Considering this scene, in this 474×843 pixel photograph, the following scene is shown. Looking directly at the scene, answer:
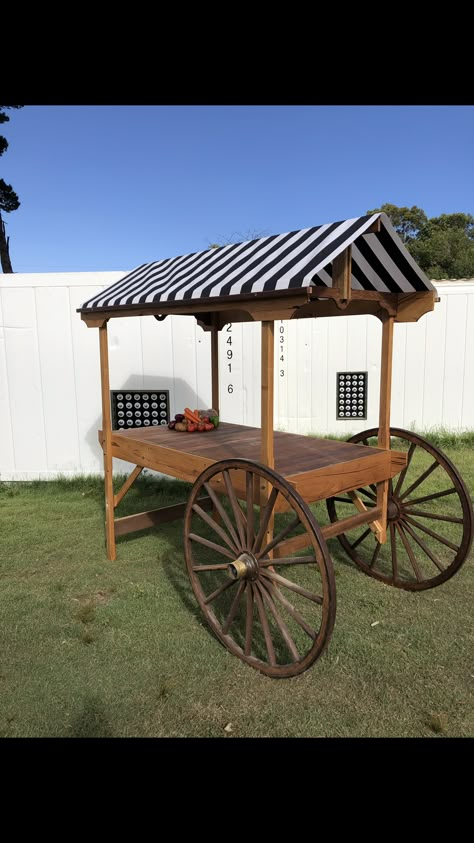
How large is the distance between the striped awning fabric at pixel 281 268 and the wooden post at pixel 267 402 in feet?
0.88

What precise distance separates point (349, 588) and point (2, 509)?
4350 mm

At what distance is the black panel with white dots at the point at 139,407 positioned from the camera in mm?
7375

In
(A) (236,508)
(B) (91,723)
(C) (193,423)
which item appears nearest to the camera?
(B) (91,723)

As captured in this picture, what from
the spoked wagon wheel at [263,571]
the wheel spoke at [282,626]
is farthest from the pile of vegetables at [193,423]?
the wheel spoke at [282,626]

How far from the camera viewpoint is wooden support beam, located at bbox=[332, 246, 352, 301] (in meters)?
2.98

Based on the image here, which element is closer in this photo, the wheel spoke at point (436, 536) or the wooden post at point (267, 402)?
the wooden post at point (267, 402)

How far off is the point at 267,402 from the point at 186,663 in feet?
5.47

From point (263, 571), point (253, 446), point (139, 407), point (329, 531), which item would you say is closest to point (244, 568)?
point (263, 571)

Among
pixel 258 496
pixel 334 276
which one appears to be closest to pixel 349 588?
pixel 258 496

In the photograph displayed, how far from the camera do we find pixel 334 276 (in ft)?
10.1

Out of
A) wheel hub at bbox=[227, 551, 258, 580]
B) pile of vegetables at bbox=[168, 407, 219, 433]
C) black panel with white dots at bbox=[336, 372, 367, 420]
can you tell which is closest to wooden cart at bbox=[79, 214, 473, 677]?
wheel hub at bbox=[227, 551, 258, 580]

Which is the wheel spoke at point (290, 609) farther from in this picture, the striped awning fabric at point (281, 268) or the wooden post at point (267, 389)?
the striped awning fabric at point (281, 268)

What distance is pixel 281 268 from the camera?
2.89 meters

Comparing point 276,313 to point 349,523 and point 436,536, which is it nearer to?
point 349,523
